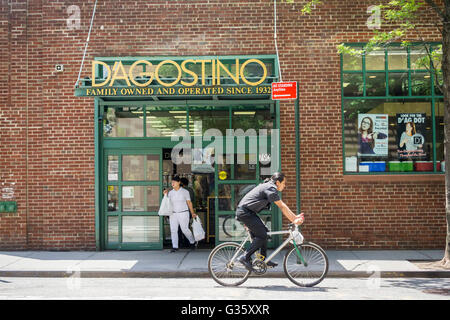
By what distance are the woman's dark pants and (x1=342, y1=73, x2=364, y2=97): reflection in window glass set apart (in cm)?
512

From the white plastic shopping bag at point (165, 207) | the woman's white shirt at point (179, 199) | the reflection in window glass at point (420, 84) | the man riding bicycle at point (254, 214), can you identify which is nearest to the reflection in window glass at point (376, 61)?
the reflection in window glass at point (420, 84)

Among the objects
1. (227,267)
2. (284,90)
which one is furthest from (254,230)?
(284,90)

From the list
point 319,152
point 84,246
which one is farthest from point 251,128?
point 84,246

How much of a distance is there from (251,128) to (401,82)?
3.88 m

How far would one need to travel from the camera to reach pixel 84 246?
10.8 m

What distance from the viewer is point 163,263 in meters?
9.22

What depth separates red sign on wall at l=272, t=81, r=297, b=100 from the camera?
29.9ft

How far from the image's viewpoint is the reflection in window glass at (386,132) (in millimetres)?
10875

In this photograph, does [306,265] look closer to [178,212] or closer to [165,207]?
[178,212]

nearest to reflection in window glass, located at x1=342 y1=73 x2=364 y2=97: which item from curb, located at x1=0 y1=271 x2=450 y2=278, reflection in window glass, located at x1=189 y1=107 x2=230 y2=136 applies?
reflection in window glass, located at x1=189 y1=107 x2=230 y2=136

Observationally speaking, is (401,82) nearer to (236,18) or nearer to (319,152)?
(319,152)

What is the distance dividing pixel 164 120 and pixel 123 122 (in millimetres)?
1044

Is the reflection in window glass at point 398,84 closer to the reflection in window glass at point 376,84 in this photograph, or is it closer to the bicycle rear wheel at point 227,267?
the reflection in window glass at point 376,84

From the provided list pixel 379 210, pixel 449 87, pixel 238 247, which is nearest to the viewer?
pixel 238 247
